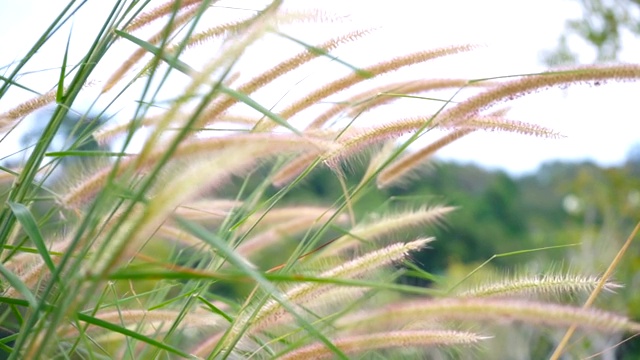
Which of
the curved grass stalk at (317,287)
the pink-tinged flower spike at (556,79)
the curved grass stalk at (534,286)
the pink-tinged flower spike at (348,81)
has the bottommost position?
Result: the curved grass stalk at (534,286)

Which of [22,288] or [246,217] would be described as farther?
[246,217]

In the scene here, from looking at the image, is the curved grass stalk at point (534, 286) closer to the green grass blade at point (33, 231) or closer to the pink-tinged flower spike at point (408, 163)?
the pink-tinged flower spike at point (408, 163)

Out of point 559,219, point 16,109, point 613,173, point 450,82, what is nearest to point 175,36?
point 16,109

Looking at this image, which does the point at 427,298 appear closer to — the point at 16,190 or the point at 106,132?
the point at 16,190

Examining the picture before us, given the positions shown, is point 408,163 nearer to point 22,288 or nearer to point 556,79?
point 556,79

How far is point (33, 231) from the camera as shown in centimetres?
97

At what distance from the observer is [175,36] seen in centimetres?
139

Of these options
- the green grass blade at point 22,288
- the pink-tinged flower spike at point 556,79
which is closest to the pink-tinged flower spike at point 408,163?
the pink-tinged flower spike at point 556,79

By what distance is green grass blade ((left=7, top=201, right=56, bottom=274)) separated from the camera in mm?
917

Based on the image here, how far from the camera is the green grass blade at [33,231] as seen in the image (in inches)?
36.1

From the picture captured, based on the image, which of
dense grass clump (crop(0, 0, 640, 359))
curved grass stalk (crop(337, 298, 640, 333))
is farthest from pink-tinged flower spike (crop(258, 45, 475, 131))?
curved grass stalk (crop(337, 298, 640, 333))

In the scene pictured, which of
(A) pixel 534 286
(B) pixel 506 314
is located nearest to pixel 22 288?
(B) pixel 506 314

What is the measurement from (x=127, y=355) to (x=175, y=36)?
56 centimetres

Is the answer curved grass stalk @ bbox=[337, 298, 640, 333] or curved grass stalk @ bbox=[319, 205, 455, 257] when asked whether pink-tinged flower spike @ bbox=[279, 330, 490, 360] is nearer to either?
curved grass stalk @ bbox=[337, 298, 640, 333]
